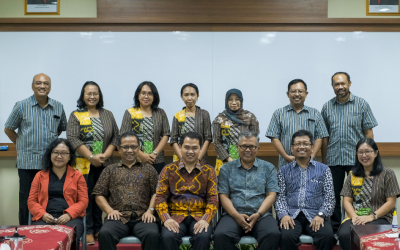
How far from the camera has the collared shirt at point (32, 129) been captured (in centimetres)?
358

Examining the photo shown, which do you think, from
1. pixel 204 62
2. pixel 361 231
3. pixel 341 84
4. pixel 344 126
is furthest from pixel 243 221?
pixel 204 62

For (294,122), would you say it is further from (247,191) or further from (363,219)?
(363,219)

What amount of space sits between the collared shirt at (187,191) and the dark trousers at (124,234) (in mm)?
157

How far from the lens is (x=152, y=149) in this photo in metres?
3.60

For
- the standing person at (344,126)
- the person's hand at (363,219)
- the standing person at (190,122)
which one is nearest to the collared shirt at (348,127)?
the standing person at (344,126)

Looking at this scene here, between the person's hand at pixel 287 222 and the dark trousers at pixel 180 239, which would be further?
the person's hand at pixel 287 222

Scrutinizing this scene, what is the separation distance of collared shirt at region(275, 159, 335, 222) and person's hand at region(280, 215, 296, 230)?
1.8 inches

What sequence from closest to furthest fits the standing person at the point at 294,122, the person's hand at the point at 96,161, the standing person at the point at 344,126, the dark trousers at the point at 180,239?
1. the dark trousers at the point at 180,239
2. the person's hand at the point at 96,161
3. the standing person at the point at 294,122
4. the standing person at the point at 344,126

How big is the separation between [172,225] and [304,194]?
3.41 ft

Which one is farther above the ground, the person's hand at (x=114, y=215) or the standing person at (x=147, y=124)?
the standing person at (x=147, y=124)

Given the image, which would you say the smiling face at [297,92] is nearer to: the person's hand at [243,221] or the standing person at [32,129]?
the person's hand at [243,221]

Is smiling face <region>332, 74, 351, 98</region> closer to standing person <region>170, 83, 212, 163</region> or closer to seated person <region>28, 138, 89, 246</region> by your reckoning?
standing person <region>170, 83, 212, 163</region>

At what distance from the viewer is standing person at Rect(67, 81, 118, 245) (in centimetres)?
344

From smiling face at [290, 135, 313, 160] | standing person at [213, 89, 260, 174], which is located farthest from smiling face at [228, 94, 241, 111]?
smiling face at [290, 135, 313, 160]
